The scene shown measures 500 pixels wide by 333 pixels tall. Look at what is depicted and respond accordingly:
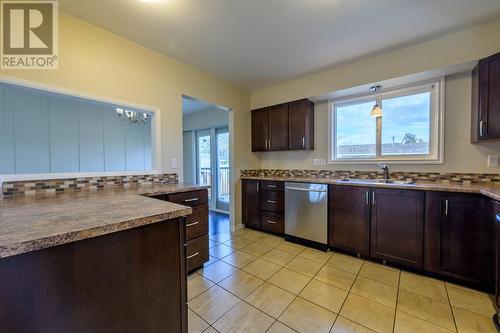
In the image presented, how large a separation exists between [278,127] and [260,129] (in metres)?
0.38

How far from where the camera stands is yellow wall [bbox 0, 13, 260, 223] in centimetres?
184

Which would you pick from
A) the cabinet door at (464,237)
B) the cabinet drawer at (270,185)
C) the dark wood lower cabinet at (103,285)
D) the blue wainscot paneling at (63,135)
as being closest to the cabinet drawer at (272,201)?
the cabinet drawer at (270,185)

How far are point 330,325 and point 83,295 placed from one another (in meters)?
1.56

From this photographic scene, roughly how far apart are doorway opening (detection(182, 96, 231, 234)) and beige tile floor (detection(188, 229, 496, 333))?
7.15 ft

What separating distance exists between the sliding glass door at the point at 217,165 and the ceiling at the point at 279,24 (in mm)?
2249

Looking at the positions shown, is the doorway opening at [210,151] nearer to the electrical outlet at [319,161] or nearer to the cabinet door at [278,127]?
the cabinet door at [278,127]

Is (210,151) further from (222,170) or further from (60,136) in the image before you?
(60,136)

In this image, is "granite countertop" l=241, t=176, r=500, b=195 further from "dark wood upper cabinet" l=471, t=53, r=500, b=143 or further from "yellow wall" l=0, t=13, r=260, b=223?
"yellow wall" l=0, t=13, r=260, b=223

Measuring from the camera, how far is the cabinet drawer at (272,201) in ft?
10.4

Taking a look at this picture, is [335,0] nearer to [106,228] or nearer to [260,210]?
[106,228]

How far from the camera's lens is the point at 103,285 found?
84cm

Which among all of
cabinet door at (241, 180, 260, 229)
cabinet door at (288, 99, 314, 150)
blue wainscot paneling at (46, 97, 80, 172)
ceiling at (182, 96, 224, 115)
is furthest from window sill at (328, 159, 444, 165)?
blue wainscot paneling at (46, 97, 80, 172)

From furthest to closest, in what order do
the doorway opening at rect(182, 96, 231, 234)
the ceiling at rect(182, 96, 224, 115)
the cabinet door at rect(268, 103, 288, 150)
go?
1. the doorway opening at rect(182, 96, 231, 234)
2. the ceiling at rect(182, 96, 224, 115)
3. the cabinet door at rect(268, 103, 288, 150)

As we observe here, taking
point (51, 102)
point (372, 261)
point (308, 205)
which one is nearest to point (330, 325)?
point (372, 261)
